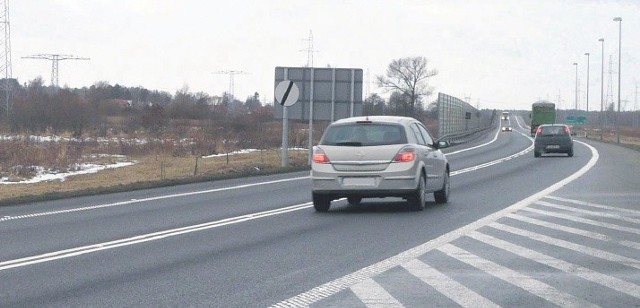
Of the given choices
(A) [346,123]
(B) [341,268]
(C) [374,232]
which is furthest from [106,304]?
(A) [346,123]

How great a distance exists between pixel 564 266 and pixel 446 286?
209 centimetres

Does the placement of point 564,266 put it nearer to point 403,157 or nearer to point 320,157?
point 403,157

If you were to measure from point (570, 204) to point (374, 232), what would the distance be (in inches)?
262

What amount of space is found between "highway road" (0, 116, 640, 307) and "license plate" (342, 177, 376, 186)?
0.57 meters

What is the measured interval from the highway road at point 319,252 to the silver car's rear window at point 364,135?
4.14ft

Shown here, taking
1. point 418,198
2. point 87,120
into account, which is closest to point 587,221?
point 418,198

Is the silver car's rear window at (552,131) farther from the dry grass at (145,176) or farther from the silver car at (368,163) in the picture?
the silver car at (368,163)

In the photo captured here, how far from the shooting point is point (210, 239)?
Result: 14734 millimetres

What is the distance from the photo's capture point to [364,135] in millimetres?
19016

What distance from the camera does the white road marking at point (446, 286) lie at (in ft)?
30.8

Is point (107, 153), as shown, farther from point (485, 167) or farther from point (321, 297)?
point (321, 297)

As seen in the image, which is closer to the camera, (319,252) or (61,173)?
(319,252)

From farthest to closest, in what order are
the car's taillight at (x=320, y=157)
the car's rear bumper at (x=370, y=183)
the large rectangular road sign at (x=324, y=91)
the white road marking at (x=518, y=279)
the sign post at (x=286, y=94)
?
the large rectangular road sign at (x=324, y=91)
the sign post at (x=286, y=94)
the car's taillight at (x=320, y=157)
the car's rear bumper at (x=370, y=183)
the white road marking at (x=518, y=279)

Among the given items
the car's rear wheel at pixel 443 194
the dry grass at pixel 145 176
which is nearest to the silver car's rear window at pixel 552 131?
the dry grass at pixel 145 176
